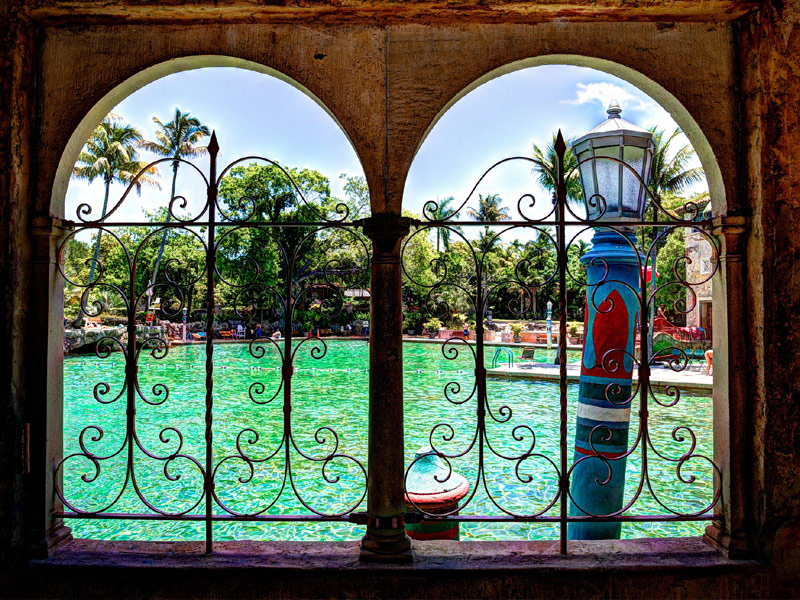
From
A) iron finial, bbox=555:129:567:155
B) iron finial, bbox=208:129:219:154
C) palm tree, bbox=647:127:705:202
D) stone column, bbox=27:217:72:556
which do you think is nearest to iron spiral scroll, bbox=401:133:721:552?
iron finial, bbox=555:129:567:155

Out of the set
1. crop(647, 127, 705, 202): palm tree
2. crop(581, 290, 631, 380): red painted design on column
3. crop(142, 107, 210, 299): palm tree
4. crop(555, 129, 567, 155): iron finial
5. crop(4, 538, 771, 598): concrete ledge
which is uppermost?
crop(142, 107, 210, 299): palm tree

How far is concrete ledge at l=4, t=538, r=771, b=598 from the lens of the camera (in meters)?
2.26

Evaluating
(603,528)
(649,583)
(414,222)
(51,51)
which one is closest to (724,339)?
(649,583)

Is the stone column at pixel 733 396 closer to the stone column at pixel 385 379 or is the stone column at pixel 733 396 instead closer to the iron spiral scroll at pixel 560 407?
the iron spiral scroll at pixel 560 407

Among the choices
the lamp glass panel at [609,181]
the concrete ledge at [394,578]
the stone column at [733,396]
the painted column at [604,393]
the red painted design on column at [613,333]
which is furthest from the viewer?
the lamp glass panel at [609,181]

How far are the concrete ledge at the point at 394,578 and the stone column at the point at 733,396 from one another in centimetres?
17

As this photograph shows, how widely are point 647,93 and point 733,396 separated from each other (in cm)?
158

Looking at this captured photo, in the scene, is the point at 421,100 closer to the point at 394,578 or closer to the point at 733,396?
the point at 733,396

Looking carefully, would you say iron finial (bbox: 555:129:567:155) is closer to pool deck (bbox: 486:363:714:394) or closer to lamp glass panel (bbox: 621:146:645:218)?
lamp glass panel (bbox: 621:146:645:218)

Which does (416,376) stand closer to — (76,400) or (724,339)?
(76,400)

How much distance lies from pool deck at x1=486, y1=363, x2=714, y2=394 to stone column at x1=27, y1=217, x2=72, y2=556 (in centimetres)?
1153

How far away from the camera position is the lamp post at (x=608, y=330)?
346 cm

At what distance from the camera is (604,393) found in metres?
3.53

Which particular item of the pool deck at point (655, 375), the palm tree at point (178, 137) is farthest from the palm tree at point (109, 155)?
the pool deck at point (655, 375)
